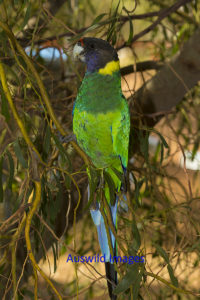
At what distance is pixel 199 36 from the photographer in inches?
60.9

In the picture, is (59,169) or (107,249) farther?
(107,249)

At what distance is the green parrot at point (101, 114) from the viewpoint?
111cm

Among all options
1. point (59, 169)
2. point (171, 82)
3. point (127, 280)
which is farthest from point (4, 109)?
point (171, 82)

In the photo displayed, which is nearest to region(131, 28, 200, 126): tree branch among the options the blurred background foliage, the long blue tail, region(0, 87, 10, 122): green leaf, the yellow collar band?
the blurred background foliage

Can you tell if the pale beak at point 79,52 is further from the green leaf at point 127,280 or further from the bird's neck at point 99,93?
the green leaf at point 127,280

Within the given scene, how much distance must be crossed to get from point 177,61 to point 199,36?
5.4 inches

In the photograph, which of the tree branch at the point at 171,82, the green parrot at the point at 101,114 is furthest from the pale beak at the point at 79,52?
the tree branch at the point at 171,82

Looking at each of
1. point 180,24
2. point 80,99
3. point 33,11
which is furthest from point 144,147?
point 180,24

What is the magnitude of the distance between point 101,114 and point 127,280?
498 mm

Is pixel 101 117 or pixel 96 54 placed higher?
pixel 96 54

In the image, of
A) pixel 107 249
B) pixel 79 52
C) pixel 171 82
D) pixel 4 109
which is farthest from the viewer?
pixel 171 82

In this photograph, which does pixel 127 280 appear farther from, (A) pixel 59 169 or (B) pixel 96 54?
(B) pixel 96 54

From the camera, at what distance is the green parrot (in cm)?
111

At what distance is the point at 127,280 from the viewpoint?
32.2 inches
